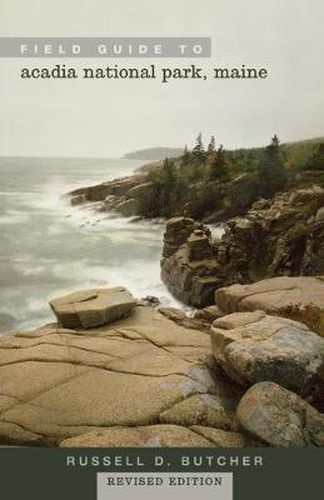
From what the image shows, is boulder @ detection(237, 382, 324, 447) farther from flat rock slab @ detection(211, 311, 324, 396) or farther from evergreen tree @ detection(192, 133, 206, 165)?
evergreen tree @ detection(192, 133, 206, 165)

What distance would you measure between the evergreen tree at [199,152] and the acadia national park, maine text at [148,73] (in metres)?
0.64

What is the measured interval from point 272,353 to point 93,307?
2.08m

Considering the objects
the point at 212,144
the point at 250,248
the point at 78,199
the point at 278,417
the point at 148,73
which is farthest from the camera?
the point at 250,248

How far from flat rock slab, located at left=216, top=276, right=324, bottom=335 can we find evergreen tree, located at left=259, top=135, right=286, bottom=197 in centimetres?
100

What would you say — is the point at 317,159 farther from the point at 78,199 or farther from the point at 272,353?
the point at 78,199

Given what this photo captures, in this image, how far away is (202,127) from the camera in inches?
235

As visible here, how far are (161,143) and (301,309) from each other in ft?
7.27

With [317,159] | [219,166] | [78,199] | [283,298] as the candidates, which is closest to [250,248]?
[283,298]

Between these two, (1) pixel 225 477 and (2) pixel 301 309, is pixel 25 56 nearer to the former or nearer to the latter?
(2) pixel 301 309

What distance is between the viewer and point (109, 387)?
4.99 meters

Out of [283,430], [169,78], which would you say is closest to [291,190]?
[169,78]

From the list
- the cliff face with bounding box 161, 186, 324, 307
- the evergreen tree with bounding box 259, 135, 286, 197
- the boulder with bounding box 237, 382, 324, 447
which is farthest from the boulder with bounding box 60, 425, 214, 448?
the evergreen tree with bounding box 259, 135, 286, 197

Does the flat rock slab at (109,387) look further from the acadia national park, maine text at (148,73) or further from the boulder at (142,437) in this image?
the acadia national park, maine text at (148,73)

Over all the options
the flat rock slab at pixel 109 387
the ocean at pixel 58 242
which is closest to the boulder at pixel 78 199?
the ocean at pixel 58 242
